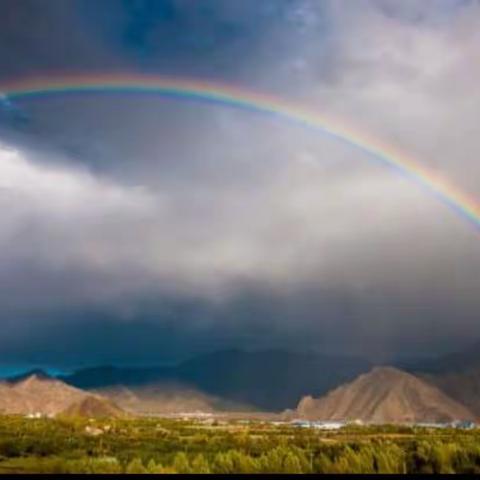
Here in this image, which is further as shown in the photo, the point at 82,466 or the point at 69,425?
the point at 69,425

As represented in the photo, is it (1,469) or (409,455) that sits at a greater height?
(409,455)

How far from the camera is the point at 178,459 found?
1409 inches
